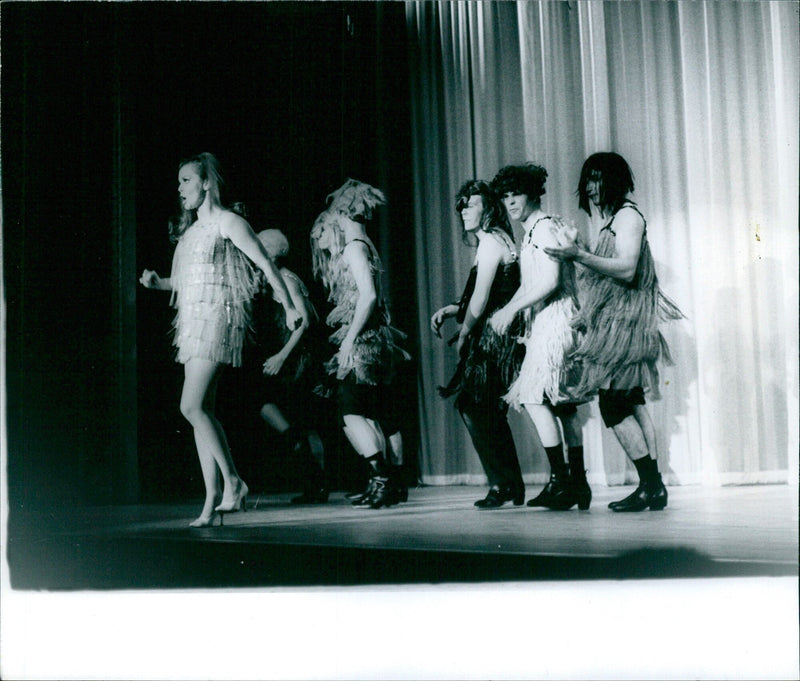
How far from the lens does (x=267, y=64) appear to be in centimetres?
396

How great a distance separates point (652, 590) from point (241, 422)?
169 cm

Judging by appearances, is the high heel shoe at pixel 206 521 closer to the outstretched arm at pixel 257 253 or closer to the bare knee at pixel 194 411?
the bare knee at pixel 194 411

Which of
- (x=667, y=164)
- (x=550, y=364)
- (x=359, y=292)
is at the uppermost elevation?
(x=667, y=164)

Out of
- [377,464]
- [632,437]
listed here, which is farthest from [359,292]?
[632,437]

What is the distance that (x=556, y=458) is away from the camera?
378 cm

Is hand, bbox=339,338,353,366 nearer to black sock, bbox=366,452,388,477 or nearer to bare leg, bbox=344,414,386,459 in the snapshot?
bare leg, bbox=344,414,386,459

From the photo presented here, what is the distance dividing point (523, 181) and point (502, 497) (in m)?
1.29

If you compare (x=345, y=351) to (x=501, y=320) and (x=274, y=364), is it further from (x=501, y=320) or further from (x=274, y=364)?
(x=501, y=320)

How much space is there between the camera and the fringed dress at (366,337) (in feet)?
12.7

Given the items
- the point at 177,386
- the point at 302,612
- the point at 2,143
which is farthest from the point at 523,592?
the point at 2,143

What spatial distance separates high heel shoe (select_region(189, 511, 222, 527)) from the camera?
371 cm

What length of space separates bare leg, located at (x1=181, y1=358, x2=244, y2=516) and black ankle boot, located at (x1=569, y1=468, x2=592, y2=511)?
1.32 m

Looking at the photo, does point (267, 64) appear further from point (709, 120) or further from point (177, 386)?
point (709, 120)

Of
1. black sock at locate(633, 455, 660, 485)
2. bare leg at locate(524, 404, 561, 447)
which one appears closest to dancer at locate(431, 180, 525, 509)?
bare leg at locate(524, 404, 561, 447)
